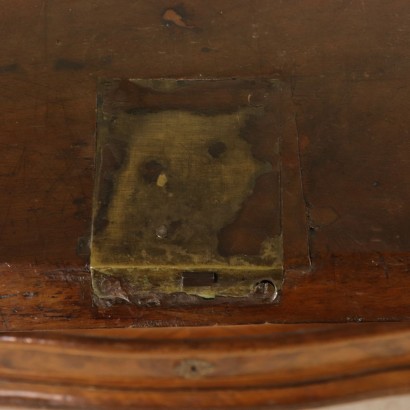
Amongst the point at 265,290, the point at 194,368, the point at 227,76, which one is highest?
the point at 227,76

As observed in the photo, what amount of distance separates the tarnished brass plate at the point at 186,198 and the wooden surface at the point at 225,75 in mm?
37

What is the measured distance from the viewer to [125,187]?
62 centimetres

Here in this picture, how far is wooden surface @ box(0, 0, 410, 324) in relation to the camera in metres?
0.63

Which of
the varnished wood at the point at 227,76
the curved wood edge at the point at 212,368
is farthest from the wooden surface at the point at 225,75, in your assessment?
the curved wood edge at the point at 212,368

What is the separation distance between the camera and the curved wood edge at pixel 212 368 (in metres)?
0.99

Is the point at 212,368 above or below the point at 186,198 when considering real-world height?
below

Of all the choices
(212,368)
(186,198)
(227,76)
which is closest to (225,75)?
(227,76)

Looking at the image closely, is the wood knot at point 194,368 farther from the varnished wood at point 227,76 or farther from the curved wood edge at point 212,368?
the varnished wood at point 227,76

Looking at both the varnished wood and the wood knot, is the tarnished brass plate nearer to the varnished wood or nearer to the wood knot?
the varnished wood

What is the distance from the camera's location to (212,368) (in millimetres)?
1009

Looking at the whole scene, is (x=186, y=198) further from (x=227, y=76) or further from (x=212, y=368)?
(x=212, y=368)

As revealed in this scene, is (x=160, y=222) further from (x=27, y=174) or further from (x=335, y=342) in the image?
(x=335, y=342)

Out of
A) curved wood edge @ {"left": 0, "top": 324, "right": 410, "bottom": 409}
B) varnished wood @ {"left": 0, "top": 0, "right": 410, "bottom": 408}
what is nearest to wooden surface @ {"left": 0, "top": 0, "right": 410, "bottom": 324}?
varnished wood @ {"left": 0, "top": 0, "right": 410, "bottom": 408}

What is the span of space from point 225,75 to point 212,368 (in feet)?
1.81
